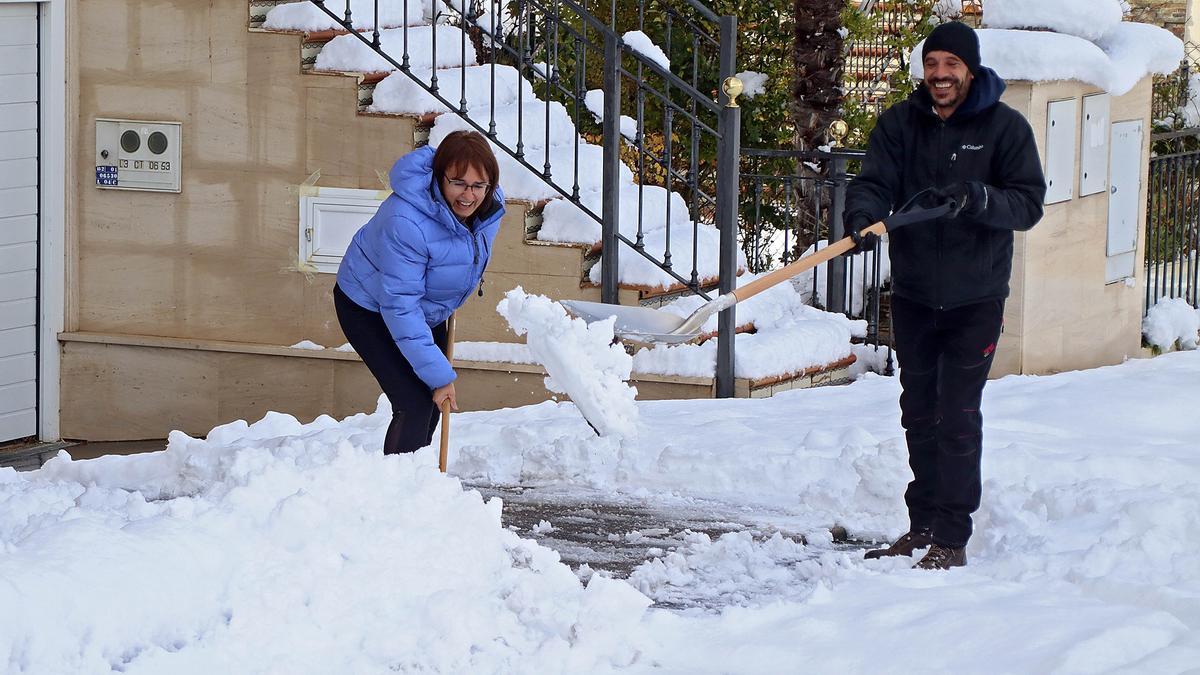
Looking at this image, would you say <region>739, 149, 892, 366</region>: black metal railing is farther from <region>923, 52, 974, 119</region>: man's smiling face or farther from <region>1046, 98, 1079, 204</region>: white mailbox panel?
<region>923, 52, 974, 119</region>: man's smiling face

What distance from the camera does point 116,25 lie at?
365 inches

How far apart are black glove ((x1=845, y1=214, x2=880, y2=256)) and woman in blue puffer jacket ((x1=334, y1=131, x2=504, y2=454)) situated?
119 cm

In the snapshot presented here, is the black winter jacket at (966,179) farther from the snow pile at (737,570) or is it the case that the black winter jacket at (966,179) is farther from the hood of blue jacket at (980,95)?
the snow pile at (737,570)

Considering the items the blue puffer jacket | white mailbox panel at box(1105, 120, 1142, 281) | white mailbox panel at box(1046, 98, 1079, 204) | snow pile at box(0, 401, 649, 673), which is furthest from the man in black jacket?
white mailbox panel at box(1105, 120, 1142, 281)

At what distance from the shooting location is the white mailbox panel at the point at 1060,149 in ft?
28.9

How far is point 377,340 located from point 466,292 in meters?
0.36

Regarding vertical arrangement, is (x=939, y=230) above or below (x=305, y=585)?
above

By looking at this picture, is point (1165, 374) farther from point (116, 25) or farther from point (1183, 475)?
point (116, 25)

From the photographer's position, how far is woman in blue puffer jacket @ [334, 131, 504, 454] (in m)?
5.43

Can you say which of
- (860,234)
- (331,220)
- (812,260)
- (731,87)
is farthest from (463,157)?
(331,220)

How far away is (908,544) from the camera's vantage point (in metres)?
5.44

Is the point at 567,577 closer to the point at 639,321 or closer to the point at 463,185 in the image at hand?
the point at 463,185

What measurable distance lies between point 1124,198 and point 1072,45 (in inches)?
51.8

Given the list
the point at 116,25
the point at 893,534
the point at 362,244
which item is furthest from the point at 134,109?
the point at 893,534
